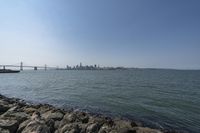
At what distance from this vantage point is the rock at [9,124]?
723cm

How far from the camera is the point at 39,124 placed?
23.5 feet

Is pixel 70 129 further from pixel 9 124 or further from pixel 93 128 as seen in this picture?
pixel 9 124

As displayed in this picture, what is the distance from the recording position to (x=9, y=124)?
24.4 ft

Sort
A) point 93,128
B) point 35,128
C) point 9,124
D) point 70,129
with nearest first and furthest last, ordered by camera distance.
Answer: point 35,128 < point 70,129 < point 9,124 < point 93,128

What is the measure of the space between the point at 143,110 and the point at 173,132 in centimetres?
470

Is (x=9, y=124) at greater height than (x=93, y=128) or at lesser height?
greater

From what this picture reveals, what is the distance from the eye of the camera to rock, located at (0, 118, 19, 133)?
723 centimetres

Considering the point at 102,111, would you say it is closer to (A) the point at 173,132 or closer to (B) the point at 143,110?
(B) the point at 143,110

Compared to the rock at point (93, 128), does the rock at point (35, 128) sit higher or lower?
higher

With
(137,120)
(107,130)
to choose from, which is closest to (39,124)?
(107,130)

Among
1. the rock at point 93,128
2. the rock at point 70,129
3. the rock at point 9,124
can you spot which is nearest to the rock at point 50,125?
the rock at point 70,129

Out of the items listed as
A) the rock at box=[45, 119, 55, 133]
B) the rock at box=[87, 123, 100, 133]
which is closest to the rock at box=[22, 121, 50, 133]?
the rock at box=[45, 119, 55, 133]

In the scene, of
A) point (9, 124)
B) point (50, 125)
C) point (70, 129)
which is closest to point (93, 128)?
point (70, 129)

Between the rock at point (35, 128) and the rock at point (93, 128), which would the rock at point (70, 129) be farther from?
the rock at point (35, 128)
